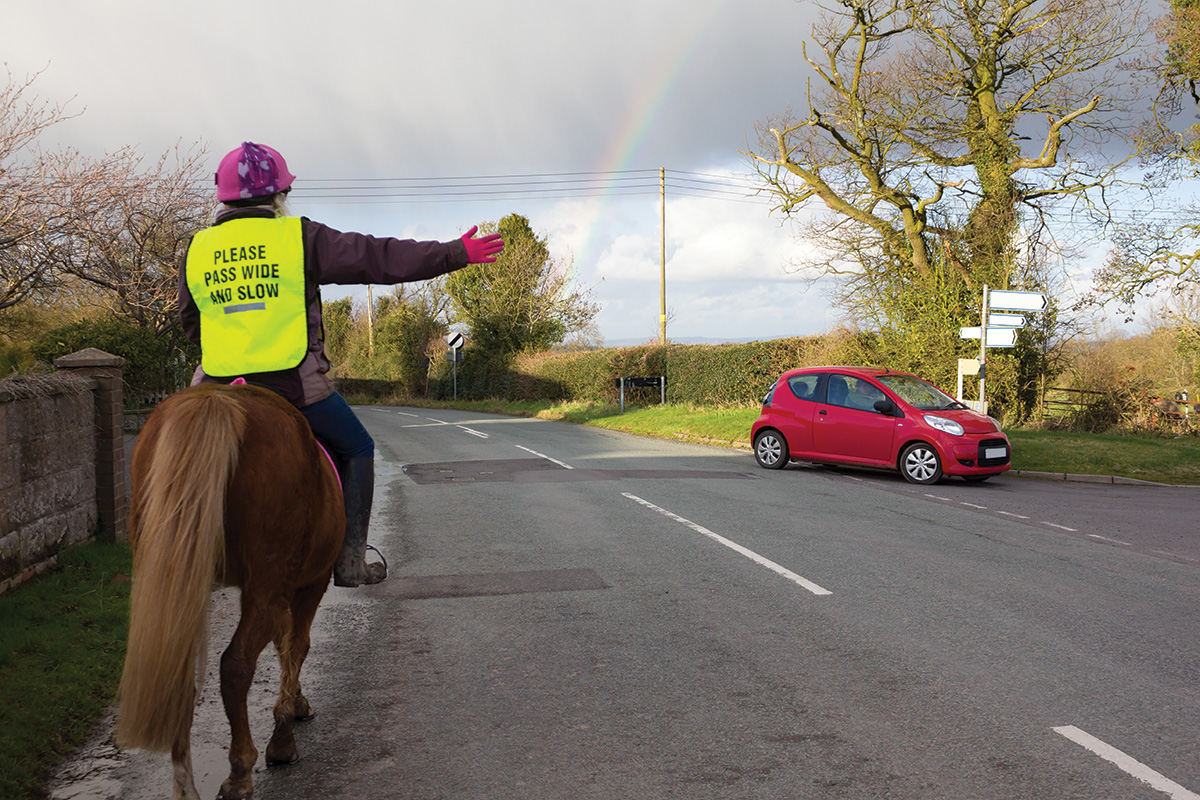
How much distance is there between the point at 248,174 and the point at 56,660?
9.50 feet

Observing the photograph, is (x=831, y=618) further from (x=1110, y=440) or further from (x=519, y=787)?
(x=1110, y=440)

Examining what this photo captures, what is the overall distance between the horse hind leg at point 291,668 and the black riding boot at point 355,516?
0.76ft

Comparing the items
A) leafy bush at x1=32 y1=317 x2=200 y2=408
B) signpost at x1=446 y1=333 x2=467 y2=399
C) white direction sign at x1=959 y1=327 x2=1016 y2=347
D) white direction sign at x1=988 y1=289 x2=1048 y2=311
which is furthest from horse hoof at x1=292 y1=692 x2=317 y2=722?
signpost at x1=446 y1=333 x2=467 y2=399

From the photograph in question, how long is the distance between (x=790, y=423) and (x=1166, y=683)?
33.7ft

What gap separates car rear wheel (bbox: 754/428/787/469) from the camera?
48.5 feet

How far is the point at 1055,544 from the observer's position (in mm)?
8242

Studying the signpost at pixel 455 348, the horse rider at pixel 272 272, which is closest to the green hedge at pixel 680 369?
the signpost at pixel 455 348

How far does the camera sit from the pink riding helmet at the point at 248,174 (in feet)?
11.9

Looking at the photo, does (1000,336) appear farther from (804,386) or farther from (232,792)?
(232,792)

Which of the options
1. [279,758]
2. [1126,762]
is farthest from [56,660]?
[1126,762]

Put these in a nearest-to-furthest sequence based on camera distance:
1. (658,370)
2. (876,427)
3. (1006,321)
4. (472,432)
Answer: (876,427) < (1006,321) < (472,432) < (658,370)

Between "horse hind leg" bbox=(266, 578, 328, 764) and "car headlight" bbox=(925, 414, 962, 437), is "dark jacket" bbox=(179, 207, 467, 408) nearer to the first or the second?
"horse hind leg" bbox=(266, 578, 328, 764)

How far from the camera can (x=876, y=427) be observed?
1355 centimetres

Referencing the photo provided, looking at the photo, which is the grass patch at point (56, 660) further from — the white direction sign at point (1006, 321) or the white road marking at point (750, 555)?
the white direction sign at point (1006, 321)
